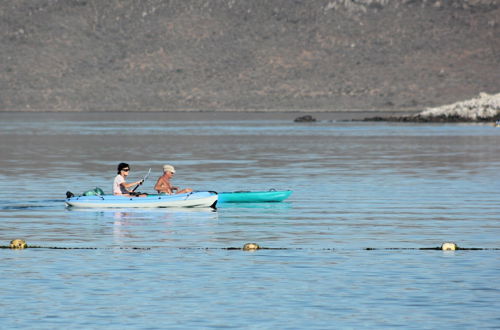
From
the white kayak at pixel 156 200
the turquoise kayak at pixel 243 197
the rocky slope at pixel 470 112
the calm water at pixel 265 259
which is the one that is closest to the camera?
the calm water at pixel 265 259

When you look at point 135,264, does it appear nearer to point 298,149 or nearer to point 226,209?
point 226,209

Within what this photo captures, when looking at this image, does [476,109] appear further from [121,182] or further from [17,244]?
[17,244]

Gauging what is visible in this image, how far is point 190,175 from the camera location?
55000 millimetres

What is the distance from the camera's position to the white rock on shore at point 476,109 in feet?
562

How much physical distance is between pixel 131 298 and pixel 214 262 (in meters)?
4.42

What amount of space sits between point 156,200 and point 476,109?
144 metres

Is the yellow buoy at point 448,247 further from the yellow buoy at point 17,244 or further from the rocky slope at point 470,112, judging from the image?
the rocky slope at point 470,112

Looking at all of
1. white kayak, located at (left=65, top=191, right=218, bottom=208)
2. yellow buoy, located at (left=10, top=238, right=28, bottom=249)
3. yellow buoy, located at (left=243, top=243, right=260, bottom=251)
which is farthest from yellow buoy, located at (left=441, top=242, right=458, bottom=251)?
white kayak, located at (left=65, top=191, right=218, bottom=208)

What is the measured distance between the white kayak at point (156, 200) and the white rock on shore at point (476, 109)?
139 metres

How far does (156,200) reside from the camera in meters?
34.9

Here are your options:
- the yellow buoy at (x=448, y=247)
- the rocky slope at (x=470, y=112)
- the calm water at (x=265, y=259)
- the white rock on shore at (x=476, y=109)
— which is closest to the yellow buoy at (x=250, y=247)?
the calm water at (x=265, y=259)

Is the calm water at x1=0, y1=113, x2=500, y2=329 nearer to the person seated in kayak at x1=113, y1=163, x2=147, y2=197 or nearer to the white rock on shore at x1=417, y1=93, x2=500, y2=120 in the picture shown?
the person seated in kayak at x1=113, y1=163, x2=147, y2=197

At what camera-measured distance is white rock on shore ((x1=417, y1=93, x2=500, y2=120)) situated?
171 meters

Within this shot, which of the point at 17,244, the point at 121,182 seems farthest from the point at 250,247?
the point at 121,182
